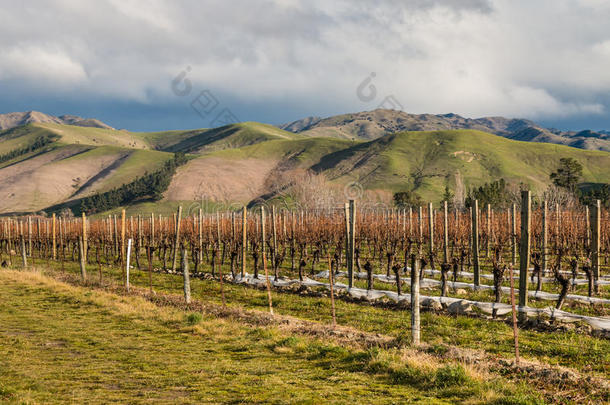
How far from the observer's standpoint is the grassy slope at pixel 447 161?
129000 mm

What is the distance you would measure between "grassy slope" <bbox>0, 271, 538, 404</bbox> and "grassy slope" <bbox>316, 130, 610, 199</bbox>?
112 m

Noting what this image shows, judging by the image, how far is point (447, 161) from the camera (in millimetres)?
142375

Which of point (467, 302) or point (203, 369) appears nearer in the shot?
point (203, 369)

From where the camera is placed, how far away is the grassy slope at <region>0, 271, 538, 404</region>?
6.88 m

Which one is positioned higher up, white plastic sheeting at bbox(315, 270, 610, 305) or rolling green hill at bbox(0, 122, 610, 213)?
rolling green hill at bbox(0, 122, 610, 213)

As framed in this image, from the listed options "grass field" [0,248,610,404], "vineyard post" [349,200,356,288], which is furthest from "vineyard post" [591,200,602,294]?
"vineyard post" [349,200,356,288]

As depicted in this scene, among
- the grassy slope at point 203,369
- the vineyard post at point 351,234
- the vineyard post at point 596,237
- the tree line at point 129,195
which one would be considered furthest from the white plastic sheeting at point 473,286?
the tree line at point 129,195

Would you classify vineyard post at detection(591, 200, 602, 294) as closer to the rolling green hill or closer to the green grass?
the green grass

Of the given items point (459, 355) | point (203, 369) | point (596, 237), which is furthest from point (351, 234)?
point (203, 369)

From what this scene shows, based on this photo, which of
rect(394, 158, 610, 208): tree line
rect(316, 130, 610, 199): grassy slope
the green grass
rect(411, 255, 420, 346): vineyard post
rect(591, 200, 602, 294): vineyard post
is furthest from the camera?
rect(316, 130, 610, 199): grassy slope

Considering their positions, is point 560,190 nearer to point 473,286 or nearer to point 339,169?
point 473,286

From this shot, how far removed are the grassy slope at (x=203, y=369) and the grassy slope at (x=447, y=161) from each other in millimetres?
111733

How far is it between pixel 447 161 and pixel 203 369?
466 feet

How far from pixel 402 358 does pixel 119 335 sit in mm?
7191
